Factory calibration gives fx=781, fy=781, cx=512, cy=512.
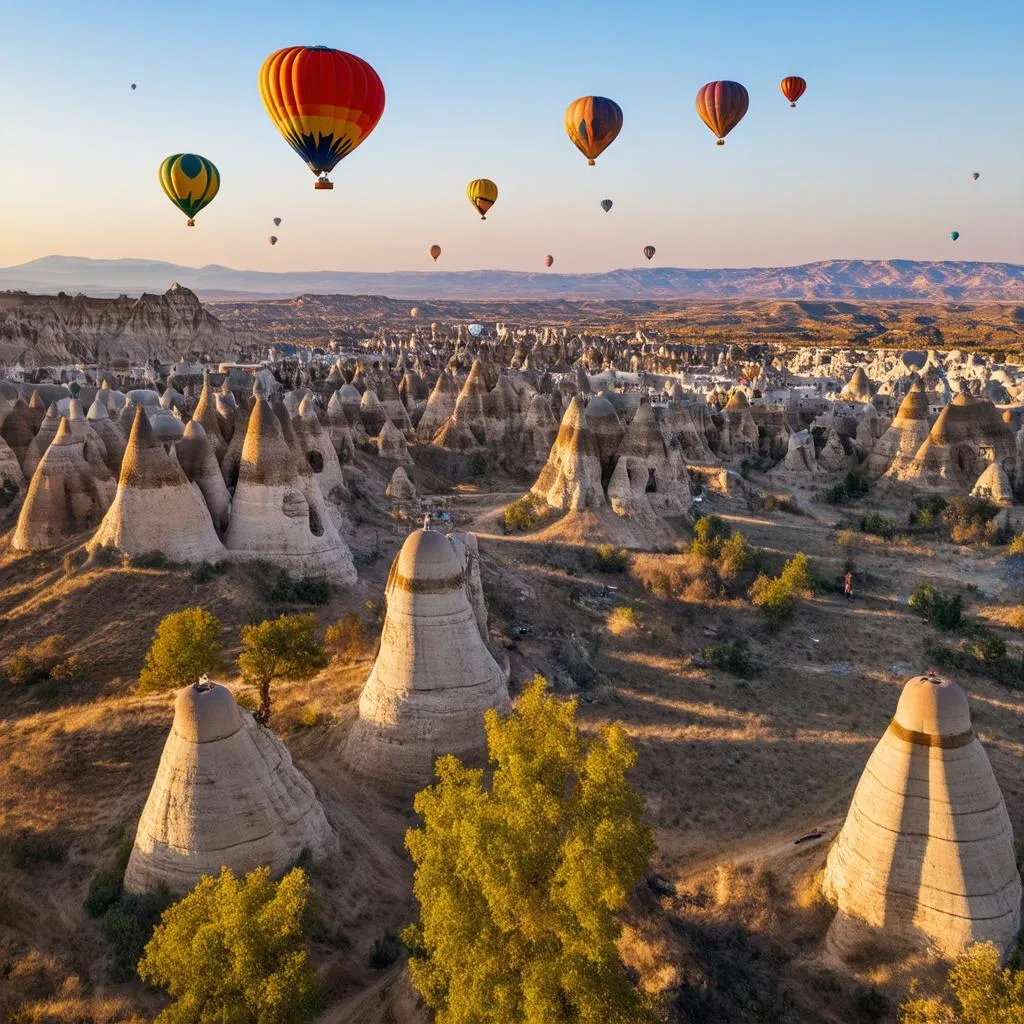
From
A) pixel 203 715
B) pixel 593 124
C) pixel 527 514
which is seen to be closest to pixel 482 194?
pixel 593 124

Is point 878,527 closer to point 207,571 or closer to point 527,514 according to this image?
point 527,514

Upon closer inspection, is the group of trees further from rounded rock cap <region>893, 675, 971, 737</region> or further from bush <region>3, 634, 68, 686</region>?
rounded rock cap <region>893, 675, 971, 737</region>

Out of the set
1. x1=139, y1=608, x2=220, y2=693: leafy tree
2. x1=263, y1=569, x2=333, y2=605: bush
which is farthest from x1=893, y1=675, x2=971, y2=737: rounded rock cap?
x1=263, y1=569, x2=333, y2=605: bush

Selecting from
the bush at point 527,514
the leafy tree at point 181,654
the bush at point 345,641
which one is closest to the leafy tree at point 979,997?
the leafy tree at point 181,654

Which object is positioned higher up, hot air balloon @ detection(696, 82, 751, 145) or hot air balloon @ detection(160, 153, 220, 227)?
hot air balloon @ detection(696, 82, 751, 145)

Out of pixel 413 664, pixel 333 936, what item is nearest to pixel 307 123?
pixel 413 664

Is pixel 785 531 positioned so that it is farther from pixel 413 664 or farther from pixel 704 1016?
pixel 704 1016

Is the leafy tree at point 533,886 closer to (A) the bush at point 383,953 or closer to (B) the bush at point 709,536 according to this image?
(A) the bush at point 383,953
